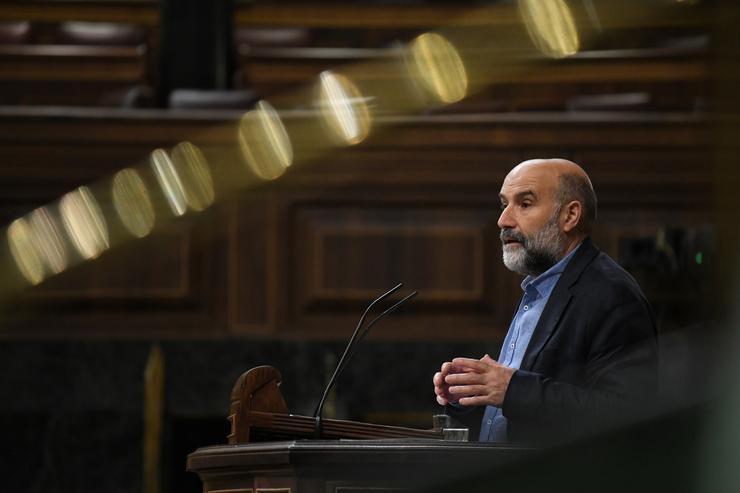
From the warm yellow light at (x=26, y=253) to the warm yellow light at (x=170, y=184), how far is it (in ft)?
0.48

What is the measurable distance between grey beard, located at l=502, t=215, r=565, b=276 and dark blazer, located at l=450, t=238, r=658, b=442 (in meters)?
0.01

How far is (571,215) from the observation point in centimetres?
66

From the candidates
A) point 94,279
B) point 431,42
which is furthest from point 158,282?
point 431,42

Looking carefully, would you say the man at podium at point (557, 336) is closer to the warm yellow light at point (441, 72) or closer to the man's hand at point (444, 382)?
the man's hand at point (444, 382)

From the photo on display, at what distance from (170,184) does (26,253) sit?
0.17 metres

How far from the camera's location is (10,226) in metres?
1.34

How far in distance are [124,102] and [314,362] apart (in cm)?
52

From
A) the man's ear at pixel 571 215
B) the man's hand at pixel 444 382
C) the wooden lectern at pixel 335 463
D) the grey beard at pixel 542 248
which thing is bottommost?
the wooden lectern at pixel 335 463

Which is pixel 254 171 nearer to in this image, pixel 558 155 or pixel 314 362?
pixel 314 362

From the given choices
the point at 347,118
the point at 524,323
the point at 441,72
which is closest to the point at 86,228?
the point at 347,118

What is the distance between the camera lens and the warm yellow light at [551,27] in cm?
176

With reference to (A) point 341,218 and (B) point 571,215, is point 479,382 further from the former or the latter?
(A) point 341,218

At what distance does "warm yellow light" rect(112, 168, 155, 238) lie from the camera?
1348 millimetres

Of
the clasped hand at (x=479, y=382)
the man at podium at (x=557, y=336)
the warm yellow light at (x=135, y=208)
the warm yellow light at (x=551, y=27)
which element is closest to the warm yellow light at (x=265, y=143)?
the warm yellow light at (x=135, y=208)
